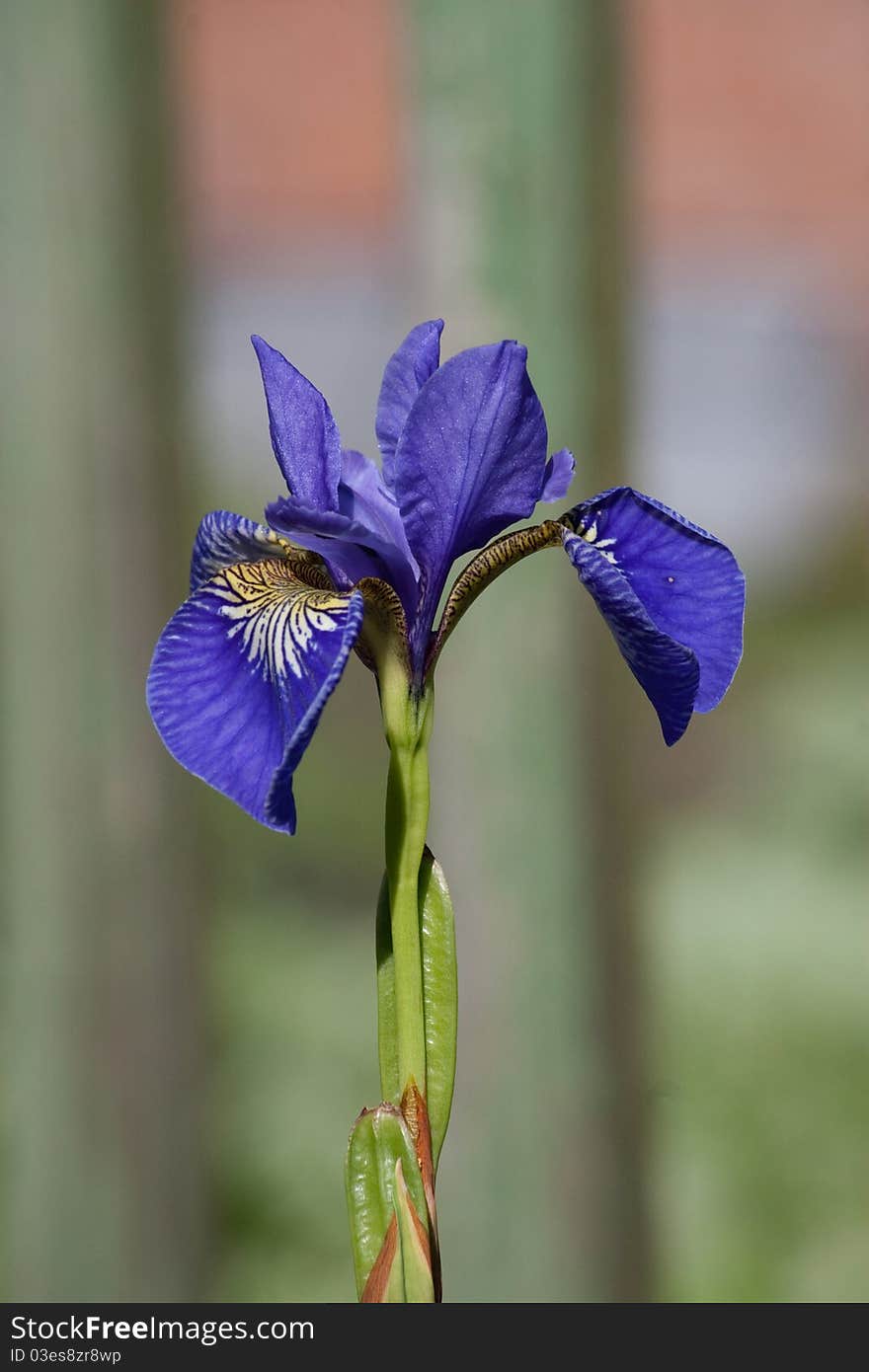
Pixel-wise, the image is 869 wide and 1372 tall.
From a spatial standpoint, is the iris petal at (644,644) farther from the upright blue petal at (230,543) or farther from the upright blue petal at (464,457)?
the upright blue petal at (230,543)

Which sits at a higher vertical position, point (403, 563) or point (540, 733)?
point (403, 563)

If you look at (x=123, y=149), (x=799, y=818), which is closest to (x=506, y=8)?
(x=123, y=149)

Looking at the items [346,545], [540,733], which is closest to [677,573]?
[346,545]

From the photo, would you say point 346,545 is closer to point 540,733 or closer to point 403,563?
point 403,563

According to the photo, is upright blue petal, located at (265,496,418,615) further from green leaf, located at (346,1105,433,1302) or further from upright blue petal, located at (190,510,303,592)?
green leaf, located at (346,1105,433,1302)

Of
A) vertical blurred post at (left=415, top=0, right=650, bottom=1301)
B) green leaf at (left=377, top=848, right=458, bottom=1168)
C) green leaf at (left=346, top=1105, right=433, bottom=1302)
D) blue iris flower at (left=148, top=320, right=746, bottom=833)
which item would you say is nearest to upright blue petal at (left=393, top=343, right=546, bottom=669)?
blue iris flower at (left=148, top=320, right=746, bottom=833)

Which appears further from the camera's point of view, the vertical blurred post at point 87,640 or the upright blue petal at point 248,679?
the vertical blurred post at point 87,640

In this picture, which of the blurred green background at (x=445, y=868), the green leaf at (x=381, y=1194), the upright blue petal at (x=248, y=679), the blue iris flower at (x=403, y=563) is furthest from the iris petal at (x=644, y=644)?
the blurred green background at (x=445, y=868)
